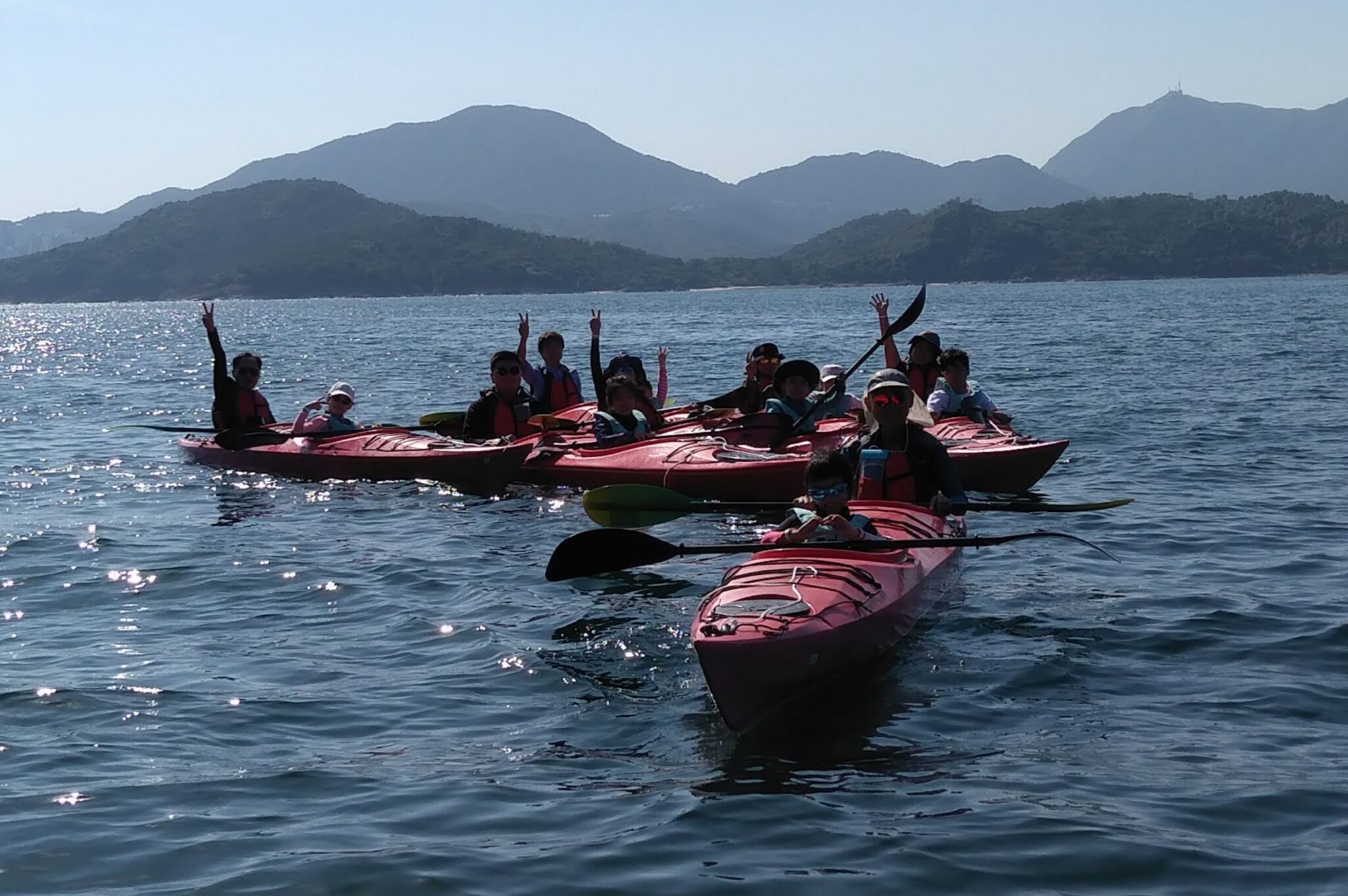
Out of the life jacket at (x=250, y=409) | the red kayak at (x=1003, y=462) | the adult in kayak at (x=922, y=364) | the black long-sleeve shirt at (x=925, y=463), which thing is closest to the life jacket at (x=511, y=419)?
the life jacket at (x=250, y=409)

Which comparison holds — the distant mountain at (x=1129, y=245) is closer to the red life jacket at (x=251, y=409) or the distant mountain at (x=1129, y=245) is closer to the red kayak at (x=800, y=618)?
the red life jacket at (x=251, y=409)

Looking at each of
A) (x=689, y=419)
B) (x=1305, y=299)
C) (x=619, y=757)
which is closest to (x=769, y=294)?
(x=1305, y=299)

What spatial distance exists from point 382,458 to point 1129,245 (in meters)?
179

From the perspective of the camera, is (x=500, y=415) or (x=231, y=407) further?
(x=231, y=407)

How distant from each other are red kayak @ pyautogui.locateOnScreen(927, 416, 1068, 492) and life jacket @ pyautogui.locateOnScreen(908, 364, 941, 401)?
2.40 metres

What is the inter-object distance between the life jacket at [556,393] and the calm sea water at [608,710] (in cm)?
246

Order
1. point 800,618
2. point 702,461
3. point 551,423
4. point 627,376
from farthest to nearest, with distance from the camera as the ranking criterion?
point 551,423, point 627,376, point 702,461, point 800,618

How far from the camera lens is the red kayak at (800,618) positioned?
7.29 metres

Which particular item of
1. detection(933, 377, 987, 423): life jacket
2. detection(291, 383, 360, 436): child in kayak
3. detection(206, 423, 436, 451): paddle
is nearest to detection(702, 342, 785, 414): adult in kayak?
detection(933, 377, 987, 423): life jacket

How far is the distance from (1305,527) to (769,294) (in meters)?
153

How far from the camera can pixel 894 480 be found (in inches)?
404

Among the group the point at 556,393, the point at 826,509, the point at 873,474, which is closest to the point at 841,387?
the point at 556,393

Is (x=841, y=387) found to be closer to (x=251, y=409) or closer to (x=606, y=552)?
(x=606, y=552)

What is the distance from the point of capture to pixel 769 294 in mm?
165000
